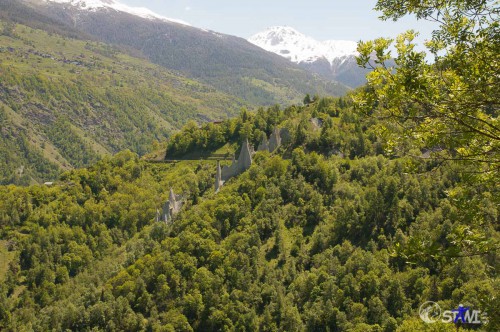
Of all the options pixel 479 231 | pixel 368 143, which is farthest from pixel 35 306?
pixel 479 231

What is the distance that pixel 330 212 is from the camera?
105m

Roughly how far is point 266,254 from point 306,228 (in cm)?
1294

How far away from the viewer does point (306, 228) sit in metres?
104

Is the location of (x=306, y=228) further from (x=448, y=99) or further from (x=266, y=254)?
(x=448, y=99)

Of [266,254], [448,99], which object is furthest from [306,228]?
[448,99]

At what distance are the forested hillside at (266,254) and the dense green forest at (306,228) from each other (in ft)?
1.18

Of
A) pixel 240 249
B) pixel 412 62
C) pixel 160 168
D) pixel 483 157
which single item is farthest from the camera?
pixel 160 168

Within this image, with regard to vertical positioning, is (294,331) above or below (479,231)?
below

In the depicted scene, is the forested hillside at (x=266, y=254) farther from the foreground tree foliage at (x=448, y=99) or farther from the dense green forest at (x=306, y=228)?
the foreground tree foliage at (x=448, y=99)

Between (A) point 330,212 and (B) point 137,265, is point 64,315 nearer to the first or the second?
(B) point 137,265

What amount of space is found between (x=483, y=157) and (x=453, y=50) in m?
4.20

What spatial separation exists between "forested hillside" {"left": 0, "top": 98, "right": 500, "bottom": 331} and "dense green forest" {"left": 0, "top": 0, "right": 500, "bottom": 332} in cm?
36

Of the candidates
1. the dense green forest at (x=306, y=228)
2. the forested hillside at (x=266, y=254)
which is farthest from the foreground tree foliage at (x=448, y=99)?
the forested hillside at (x=266, y=254)

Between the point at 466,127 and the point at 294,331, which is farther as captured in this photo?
the point at 294,331
